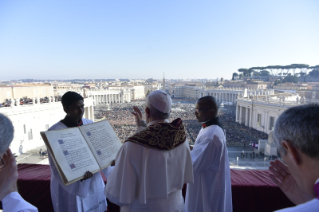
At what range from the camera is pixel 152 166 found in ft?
4.32

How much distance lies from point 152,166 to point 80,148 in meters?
0.71

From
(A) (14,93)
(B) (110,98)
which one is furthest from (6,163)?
(B) (110,98)

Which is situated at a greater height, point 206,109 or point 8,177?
point 206,109

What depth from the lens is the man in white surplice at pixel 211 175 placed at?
1939 millimetres

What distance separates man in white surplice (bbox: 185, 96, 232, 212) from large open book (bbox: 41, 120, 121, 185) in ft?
2.75

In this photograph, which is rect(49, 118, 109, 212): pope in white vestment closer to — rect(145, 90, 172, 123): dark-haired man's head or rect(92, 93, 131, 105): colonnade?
rect(145, 90, 172, 123): dark-haired man's head

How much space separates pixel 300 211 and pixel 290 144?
0.27 m

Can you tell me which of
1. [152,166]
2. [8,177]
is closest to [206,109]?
[152,166]

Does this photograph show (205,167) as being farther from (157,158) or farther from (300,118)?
(300,118)

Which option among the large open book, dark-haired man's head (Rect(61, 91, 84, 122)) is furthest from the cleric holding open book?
the large open book

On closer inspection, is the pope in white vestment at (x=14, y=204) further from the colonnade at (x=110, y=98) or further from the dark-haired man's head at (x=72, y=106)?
the colonnade at (x=110, y=98)

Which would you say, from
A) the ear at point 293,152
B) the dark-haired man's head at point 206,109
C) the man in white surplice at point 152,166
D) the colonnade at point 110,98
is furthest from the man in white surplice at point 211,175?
the colonnade at point 110,98

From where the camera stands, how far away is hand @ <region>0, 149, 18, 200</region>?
92cm

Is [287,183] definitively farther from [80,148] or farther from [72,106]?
[72,106]
